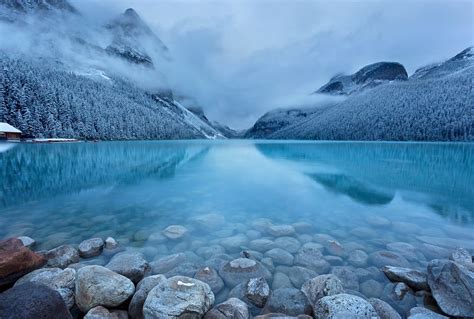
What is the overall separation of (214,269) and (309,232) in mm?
4932

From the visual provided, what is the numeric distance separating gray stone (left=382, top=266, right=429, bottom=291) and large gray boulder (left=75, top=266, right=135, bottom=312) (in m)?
6.57

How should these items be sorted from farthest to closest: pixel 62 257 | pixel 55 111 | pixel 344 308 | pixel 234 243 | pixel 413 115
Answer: pixel 413 115, pixel 55 111, pixel 234 243, pixel 62 257, pixel 344 308

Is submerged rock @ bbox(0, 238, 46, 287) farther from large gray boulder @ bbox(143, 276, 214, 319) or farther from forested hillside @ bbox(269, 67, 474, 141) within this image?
forested hillside @ bbox(269, 67, 474, 141)

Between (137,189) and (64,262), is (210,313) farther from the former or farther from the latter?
(137,189)

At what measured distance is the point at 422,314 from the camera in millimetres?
4867

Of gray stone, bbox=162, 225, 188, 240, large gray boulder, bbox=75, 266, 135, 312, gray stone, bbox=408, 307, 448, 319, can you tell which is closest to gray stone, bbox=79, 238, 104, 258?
gray stone, bbox=162, 225, 188, 240

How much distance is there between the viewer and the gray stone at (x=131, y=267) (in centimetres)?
631

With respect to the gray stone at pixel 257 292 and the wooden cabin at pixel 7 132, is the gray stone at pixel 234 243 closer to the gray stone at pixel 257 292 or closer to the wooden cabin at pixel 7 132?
the gray stone at pixel 257 292

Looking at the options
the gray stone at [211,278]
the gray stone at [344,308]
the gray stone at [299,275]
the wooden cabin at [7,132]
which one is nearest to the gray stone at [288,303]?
the gray stone at [344,308]

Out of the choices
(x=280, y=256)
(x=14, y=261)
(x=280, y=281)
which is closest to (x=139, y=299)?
(x=14, y=261)

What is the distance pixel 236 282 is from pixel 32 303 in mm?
4301

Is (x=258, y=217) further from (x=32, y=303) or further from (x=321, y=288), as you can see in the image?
(x=32, y=303)

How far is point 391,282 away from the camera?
21.4 ft

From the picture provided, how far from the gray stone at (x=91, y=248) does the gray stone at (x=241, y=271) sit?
4094 mm
